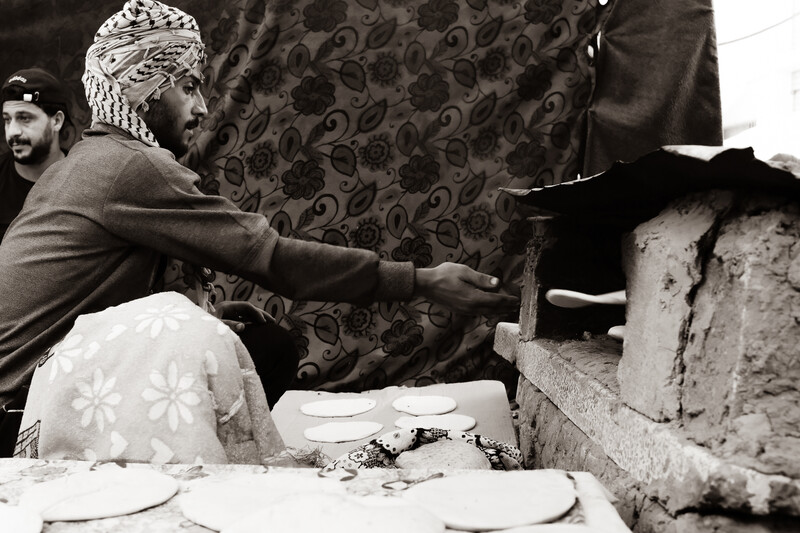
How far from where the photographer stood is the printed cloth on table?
1607 millimetres

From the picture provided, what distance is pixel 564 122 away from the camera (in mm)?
3098

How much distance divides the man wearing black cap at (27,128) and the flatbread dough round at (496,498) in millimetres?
3180

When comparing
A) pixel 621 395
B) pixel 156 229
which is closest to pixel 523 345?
pixel 621 395

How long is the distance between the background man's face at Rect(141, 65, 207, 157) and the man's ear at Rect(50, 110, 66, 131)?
1.75 metres

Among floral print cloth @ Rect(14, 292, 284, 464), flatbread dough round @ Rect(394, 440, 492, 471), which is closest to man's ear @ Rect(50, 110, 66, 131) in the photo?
floral print cloth @ Rect(14, 292, 284, 464)

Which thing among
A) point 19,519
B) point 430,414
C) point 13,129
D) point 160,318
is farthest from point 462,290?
point 13,129

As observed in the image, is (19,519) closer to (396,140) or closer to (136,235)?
(136,235)

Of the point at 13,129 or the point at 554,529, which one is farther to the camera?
the point at 13,129

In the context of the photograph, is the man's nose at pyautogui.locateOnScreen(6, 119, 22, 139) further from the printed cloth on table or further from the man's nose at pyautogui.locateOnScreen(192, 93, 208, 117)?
the printed cloth on table

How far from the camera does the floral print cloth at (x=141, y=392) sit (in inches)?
53.3

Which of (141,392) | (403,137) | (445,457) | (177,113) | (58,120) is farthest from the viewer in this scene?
(58,120)

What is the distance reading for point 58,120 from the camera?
11.6 feet

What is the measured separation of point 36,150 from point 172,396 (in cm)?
272

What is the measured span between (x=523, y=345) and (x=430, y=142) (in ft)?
4.65
